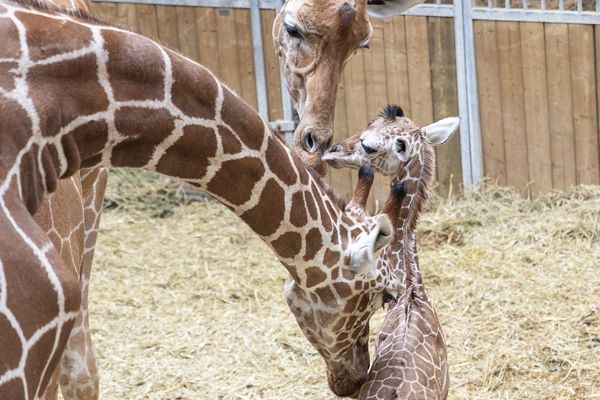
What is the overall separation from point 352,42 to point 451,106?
14.2ft

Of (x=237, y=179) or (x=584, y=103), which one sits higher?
(x=237, y=179)

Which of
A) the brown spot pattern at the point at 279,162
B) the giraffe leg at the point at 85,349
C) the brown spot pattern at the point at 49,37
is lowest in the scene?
the giraffe leg at the point at 85,349

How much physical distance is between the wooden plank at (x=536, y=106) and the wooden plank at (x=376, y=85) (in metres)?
1.22

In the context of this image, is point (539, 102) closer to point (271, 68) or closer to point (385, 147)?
point (271, 68)

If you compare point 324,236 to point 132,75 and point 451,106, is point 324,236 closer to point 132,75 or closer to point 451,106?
point 132,75

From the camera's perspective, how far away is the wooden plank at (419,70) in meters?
8.45

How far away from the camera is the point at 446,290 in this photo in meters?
6.75

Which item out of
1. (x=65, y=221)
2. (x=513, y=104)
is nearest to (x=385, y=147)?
(x=65, y=221)

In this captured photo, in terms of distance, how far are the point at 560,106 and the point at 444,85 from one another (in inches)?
40.0

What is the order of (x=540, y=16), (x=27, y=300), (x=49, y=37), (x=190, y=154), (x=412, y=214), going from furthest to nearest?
(x=540, y=16) → (x=412, y=214) → (x=190, y=154) → (x=49, y=37) → (x=27, y=300)

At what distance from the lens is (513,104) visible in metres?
8.50

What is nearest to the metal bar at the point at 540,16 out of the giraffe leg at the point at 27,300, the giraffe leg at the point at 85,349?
the giraffe leg at the point at 85,349

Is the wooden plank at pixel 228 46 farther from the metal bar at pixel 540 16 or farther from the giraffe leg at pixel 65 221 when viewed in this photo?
→ the giraffe leg at pixel 65 221

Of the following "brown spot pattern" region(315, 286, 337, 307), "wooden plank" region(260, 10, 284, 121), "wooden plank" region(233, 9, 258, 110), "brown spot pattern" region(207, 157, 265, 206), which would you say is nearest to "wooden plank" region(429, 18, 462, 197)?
"wooden plank" region(260, 10, 284, 121)
